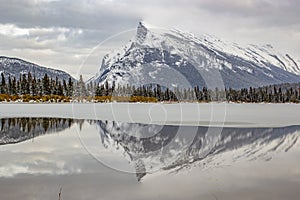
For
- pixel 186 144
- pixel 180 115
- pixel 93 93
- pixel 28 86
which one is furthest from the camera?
pixel 93 93

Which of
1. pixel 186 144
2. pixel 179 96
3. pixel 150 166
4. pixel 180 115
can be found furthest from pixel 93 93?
pixel 150 166

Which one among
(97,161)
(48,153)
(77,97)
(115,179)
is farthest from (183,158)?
(77,97)

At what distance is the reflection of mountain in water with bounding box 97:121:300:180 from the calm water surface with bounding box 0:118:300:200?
0.04 meters

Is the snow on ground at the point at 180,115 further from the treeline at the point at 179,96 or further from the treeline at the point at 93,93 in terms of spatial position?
the treeline at the point at 179,96

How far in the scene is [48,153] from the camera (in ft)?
66.6

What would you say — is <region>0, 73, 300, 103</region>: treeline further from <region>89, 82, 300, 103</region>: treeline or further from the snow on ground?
the snow on ground

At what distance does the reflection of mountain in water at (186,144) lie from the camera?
1834 cm

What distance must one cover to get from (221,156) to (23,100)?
119 metres

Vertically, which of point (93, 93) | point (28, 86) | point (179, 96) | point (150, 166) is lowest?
point (150, 166)

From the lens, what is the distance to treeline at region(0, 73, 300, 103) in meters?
138

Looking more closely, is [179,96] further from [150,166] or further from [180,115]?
[150,166]

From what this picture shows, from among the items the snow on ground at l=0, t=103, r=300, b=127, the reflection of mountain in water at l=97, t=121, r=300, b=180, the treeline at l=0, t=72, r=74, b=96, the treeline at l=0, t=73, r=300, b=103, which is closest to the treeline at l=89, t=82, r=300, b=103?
the treeline at l=0, t=73, r=300, b=103

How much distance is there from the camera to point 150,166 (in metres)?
17.1

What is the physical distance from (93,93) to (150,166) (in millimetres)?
153504
